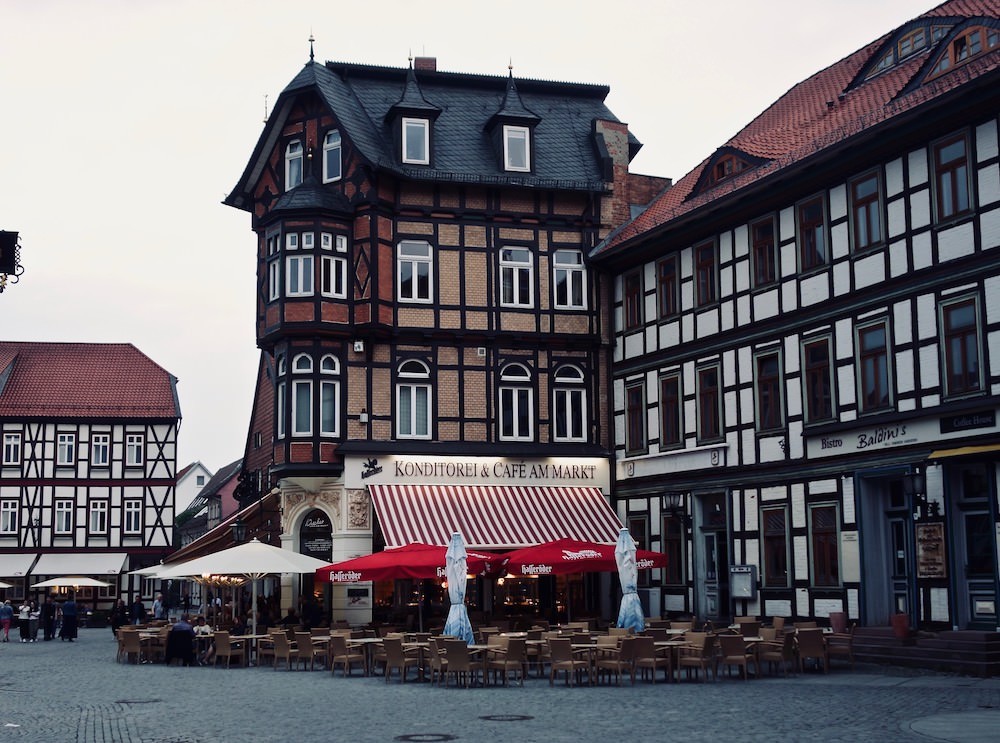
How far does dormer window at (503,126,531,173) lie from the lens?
122 ft

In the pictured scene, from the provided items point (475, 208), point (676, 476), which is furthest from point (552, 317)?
point (676, 476)

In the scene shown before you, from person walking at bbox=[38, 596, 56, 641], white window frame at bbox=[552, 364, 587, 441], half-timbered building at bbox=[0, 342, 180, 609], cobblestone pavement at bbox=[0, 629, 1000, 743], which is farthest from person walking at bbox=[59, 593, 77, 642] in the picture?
cobblestone pavement at bbox=[0, 629, 1000, 743]

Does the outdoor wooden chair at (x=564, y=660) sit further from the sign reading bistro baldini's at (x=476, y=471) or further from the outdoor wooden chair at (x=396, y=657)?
the sign reading bistro baldini's at (x=476, y=471)

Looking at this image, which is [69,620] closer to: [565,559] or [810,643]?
[565,559]

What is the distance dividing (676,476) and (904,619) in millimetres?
9474

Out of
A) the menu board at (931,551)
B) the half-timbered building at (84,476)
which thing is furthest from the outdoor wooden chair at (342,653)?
the half-timbered building at (84,476)

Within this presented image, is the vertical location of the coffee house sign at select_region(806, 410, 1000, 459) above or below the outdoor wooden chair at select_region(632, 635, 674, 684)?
above

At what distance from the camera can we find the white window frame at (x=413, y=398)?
1399 inches

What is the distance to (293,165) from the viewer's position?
3725 centimetres

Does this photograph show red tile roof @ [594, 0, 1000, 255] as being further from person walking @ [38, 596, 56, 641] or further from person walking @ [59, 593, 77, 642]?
person walking @ [38, 596, 56, 641]

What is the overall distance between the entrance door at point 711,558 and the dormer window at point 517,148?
34.4 ft

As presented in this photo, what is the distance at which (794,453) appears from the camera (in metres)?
29.4

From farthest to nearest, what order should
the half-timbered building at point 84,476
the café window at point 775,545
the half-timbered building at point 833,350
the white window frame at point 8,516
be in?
the half-timbered building at point 84,476 → the white window frame at point 8,516 → the café window at point 775,545 → the half-timbered building at point 833,350

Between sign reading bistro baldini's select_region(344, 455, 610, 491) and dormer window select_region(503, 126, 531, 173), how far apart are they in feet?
26.0
